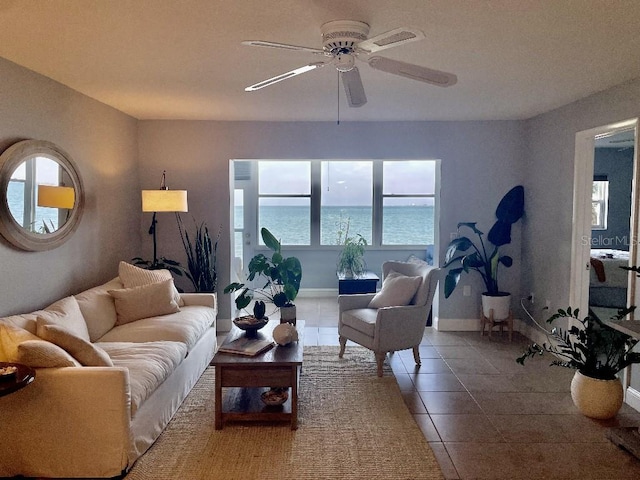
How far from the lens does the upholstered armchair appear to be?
4000mm

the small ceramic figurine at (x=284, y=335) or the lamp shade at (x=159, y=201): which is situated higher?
the lamp shade at (x=159, y=201)

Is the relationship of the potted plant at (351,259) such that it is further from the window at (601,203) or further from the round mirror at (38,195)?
the round mirror at (38,195)

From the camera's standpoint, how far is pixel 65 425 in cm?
247

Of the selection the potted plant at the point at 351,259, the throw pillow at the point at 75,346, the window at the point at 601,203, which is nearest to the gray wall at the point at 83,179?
the throw pillow at the point at 75,346

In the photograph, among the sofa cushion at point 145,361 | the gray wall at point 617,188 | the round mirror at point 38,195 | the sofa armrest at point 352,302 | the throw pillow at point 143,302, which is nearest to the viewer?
the sofa cushion at point 145,361

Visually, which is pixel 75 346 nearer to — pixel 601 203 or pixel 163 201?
pixel 163 201

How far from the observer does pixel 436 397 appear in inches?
141

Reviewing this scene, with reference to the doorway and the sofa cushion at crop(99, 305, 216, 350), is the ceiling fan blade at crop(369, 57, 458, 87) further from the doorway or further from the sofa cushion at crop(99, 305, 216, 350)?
the sofa cushion at crop(99, 305, 216, 350)

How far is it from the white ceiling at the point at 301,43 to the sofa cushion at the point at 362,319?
1.99 metres

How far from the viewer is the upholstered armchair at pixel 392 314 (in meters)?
4.00

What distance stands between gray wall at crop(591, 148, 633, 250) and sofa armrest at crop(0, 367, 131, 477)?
258 inches

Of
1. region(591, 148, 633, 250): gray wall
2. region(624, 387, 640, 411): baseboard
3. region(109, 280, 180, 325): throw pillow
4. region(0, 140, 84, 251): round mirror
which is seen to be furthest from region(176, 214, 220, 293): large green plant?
region(591, 148, 633, 250): gray wall

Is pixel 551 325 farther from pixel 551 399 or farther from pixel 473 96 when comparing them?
pixel 473 96

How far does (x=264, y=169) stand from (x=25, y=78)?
4641mm
